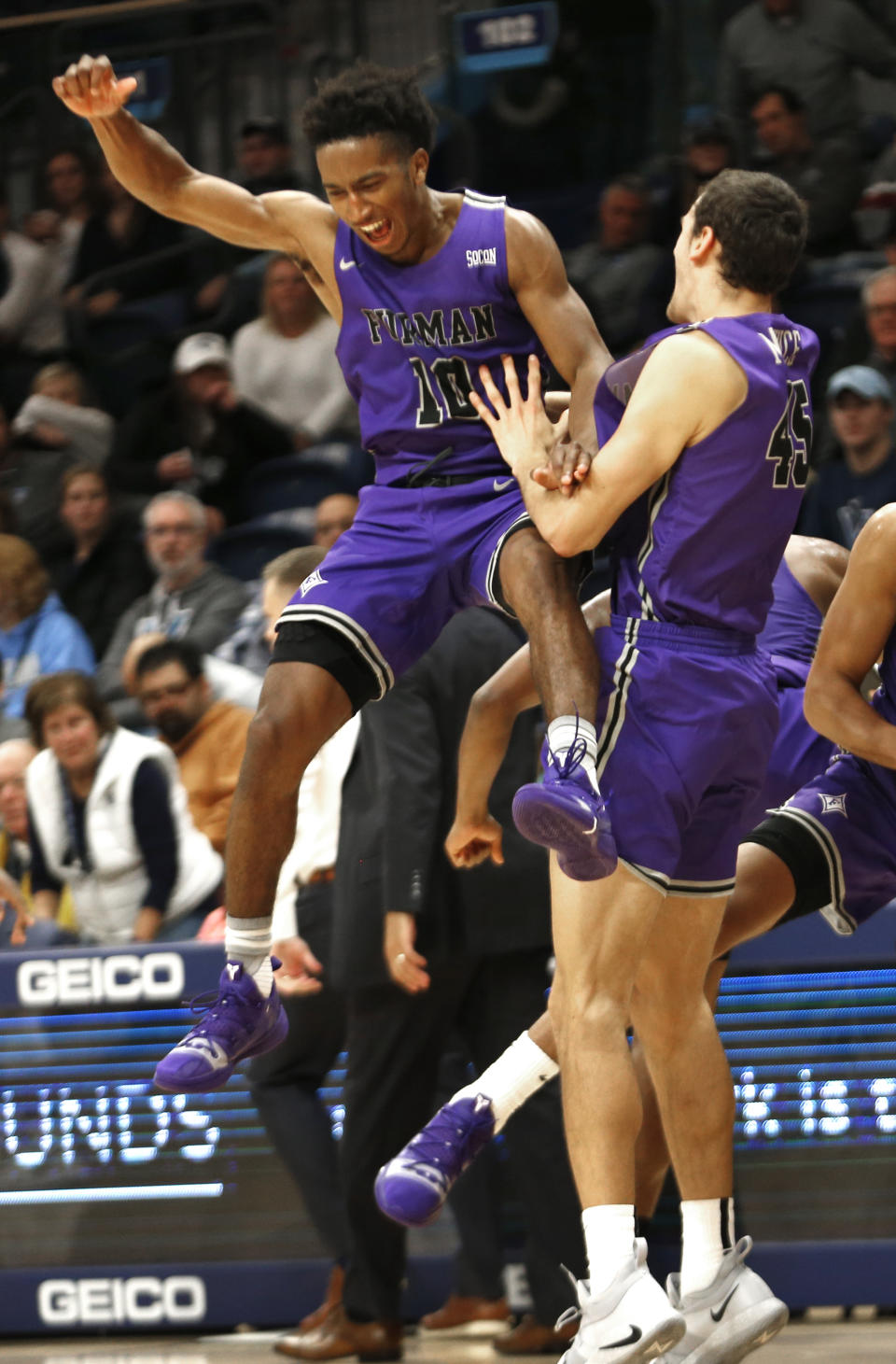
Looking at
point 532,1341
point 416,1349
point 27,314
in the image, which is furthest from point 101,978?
point 27,314

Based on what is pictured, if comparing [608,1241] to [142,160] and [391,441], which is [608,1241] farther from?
[142,160]

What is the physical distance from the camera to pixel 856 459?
656 cm

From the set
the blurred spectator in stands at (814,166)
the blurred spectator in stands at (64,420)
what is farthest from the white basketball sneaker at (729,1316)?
the blurred spectator in stands at (64,420)

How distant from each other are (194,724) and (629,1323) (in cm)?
303

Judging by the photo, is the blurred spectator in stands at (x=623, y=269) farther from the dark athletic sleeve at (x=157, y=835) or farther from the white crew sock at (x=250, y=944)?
the white crew sock at (x=250, y=944)

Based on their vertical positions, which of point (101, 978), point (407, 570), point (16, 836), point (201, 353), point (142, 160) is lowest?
point (16, 836)

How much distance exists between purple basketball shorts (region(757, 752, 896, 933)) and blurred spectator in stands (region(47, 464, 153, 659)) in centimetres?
418

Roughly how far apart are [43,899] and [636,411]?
3145mm

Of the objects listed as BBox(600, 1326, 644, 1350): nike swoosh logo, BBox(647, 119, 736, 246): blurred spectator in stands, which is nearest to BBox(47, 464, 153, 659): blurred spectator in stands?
BBox(647, 119, 736, 246): blurred spectator in stands

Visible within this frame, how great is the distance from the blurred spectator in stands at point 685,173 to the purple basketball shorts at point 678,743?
14.1 feet

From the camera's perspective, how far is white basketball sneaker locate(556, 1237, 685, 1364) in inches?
130

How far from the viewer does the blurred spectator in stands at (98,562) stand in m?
7.90

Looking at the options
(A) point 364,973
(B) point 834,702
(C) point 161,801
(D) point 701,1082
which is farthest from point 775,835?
(C) point 161,801

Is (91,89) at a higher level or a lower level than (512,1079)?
higher
